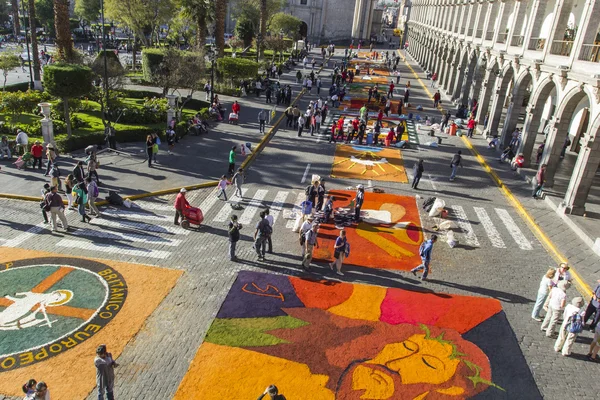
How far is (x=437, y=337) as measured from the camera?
10.5 m

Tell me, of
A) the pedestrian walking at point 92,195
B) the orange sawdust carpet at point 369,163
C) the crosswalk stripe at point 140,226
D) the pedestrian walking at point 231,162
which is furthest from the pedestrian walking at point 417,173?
the pedestrian walking at point 92,195

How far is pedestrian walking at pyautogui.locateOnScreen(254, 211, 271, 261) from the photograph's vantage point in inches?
506

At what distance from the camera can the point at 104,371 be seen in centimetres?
762

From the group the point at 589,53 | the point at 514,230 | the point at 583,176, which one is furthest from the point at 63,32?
the point at 583,176

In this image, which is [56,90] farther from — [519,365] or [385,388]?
[519,365]

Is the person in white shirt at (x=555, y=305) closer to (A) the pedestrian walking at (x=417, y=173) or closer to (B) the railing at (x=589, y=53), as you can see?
(A) the pedestrian walking at (x=417, y=173)

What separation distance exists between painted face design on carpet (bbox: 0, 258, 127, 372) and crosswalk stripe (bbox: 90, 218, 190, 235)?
2438mm

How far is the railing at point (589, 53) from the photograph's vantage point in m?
19.1

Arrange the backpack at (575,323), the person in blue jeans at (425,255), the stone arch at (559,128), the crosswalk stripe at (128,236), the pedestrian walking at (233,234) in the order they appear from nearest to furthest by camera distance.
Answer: the backpack at (575,323), the person in blue jeans at (425,255), the pedestrian walking at (233,234), the crosswalk stripe at (128,236), the stone arch at (559,128)

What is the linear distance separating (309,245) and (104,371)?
21.3 feet

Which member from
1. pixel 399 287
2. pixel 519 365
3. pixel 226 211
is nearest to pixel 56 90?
pixel 226 211

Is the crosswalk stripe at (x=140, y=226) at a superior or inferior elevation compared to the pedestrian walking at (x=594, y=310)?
inferior

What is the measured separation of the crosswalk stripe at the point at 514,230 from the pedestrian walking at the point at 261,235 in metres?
8.75

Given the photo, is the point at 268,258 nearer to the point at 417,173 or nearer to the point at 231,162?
the point at 231,162
